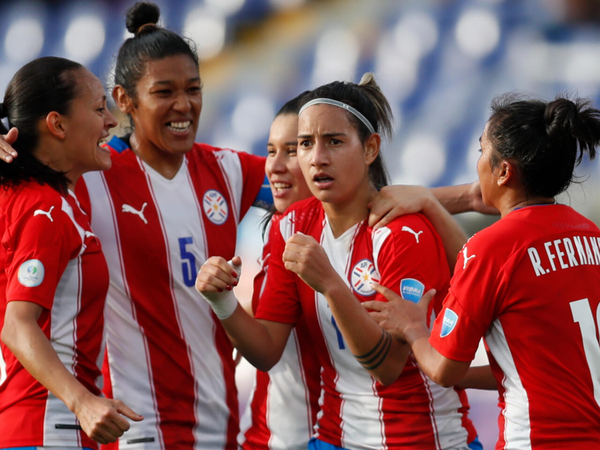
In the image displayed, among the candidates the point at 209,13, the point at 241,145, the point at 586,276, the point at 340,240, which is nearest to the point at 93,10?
the point at 209,13

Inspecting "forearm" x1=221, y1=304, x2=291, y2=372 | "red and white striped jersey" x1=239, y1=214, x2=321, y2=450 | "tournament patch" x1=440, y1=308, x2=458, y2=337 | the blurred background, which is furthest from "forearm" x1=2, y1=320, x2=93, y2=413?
the blurred background

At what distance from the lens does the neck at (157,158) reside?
3188 millimetres

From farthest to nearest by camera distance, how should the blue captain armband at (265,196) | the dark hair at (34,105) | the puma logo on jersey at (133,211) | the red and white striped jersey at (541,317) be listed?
the blue captain armband at (265,196) < the puma logo on jersey at (133,211) < the dark hair at (34,105) < the red and white striped jersey at (541,317)

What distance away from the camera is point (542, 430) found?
80.7 inches

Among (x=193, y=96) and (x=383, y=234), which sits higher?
(x=193, y=96)

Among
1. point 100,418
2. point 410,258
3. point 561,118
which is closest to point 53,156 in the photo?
point 100,418

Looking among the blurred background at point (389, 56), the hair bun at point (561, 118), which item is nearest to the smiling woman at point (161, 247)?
the hair bun at point (561, 118)

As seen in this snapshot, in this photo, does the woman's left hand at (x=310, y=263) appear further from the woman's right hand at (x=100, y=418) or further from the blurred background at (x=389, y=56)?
the blurred background at (x=389, y=56)

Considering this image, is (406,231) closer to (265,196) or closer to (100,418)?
(265,196)

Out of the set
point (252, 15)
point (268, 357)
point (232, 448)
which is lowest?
point (232, 448)

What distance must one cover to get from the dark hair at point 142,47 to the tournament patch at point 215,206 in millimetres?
540

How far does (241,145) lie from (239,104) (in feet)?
1.13

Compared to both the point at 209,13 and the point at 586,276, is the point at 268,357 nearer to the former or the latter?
the point at 586,276

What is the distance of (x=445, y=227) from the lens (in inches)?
110
